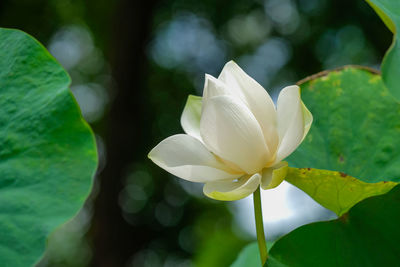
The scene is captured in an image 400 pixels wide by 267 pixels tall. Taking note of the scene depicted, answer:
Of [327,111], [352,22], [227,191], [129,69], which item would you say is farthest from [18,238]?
[352,22]

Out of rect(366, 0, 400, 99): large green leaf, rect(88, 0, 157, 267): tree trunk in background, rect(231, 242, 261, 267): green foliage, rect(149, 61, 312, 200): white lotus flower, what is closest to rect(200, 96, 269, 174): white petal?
rect(149, 61, 312, 200): white lotus flower

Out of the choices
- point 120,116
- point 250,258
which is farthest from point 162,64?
point 250,258

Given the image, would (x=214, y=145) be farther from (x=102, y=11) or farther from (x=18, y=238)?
(x=102, y=11)

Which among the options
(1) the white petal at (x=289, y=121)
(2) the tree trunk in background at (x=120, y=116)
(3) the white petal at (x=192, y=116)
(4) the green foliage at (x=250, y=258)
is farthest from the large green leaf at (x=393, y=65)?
(2) the tree trunk in background at (x=120, y=116)

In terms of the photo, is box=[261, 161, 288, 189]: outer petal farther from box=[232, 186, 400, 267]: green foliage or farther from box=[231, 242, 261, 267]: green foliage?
box=[231, 242, 261, 267]: green foliage

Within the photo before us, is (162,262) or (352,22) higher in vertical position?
(352,22)

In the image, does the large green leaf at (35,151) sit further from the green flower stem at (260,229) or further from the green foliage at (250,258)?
the green foliage at (250,258)
